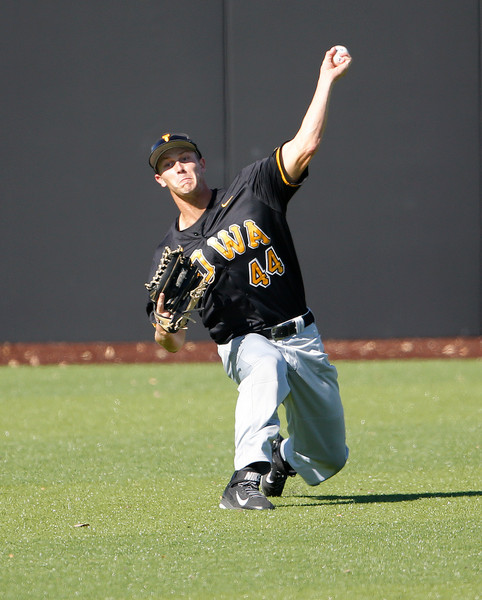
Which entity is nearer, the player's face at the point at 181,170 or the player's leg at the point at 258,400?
the player's leg at the point at 258,400

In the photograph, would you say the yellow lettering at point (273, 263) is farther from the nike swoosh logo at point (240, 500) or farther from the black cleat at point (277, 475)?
the nike swoosh logo at point (240, 500)

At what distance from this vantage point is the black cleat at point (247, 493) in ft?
16.4

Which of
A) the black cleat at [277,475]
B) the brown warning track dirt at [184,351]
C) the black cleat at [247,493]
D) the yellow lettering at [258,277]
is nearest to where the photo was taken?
the black cleat at [247,493]

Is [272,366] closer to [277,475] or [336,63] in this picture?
[277,475]

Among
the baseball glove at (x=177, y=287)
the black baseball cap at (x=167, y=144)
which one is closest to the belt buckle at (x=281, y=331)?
the baseball glove at (x=177, y=287)

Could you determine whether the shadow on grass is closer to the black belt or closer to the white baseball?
the black belt

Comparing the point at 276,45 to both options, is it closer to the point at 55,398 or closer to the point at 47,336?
the point at 47,336

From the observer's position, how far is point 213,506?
5191 millimetres

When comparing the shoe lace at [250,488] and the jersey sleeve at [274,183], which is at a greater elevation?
the jersey sleeve at [274,183]

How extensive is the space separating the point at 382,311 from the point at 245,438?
8.73m

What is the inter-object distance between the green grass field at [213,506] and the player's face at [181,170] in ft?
5.42

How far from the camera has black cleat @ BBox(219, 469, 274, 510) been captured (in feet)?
16.4

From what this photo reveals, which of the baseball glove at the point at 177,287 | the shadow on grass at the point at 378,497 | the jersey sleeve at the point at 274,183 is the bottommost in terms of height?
the shadow on grass at the point at 378,497

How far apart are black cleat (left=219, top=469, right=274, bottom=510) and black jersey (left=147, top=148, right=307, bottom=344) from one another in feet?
2.66
